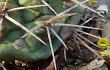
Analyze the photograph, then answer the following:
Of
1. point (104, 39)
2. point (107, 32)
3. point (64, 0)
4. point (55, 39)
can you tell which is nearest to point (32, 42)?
point (55, 39)

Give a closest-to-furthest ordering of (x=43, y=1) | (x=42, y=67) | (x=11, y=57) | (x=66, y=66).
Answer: (x=43, y=1), (x=11, y=57), (x=42, y=67), (x=66, y=66)

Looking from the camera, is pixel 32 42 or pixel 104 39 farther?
pixel 104 39

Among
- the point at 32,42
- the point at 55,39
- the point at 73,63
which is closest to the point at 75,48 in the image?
the point at 73,63

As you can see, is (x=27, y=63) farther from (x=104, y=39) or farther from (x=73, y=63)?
(x=104, y=39)

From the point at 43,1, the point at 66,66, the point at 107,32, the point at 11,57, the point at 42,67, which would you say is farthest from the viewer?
the point at 107,32

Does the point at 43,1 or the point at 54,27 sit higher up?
the point at 43,1

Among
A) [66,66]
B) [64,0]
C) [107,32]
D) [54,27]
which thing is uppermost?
[64,0]

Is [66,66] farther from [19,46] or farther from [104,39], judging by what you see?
[19,46]

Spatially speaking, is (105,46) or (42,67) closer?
(42,67)

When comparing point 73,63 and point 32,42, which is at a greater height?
point 32,42
